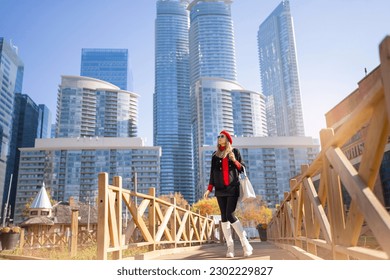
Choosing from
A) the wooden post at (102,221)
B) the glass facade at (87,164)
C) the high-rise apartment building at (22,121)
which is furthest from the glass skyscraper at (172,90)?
the wooden post at (102,221)

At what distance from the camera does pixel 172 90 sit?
134500mm

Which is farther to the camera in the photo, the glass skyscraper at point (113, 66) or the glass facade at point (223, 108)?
the glass skyscraper at point (113, 66)

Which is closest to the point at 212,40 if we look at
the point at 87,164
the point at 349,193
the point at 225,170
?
the point at 87,164

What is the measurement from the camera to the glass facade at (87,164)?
6381 cm

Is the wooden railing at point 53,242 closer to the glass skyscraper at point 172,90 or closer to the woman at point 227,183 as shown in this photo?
the woman at point 227,183

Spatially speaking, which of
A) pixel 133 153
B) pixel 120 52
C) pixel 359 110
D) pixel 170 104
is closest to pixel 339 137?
pixel 359 110

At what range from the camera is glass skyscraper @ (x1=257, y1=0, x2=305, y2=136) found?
4106 inches

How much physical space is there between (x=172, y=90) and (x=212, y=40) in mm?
26280

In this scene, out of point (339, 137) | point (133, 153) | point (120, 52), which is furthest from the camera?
point (120, 52)

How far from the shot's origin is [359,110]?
4.99 feet

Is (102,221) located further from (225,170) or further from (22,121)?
(22,121)

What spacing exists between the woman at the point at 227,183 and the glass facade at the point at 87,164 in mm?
60897
